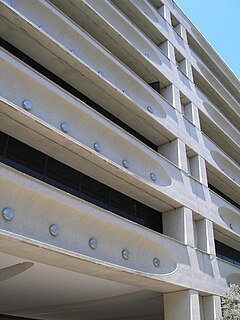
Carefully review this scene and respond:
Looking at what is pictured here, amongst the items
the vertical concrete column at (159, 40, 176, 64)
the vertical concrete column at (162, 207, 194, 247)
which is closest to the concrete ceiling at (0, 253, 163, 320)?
the vertical concrete column at (162, 207, 194, 247)

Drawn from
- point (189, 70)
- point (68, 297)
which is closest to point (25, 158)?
point (68, 297)

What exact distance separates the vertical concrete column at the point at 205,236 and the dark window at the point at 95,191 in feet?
17.1

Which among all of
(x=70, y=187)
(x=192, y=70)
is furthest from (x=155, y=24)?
(x=70, y=187)

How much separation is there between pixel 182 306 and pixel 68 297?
200 inches

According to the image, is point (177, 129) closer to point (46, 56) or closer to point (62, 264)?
point (46, 56)

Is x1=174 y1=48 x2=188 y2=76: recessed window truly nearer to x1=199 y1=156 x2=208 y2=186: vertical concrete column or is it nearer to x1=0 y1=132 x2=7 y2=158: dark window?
x1=199 y1=156 x2=208 y2=186: vertical concrete column

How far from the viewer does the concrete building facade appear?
34.9 ft

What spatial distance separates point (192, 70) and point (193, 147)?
6.26 metres

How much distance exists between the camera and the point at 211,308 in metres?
15.0

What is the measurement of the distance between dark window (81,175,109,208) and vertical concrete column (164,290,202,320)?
4295 millimetres

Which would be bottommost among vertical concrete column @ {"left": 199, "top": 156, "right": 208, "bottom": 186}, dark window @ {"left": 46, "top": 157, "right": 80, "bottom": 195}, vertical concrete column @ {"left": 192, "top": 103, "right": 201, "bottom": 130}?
dark window @ {"left": 46, "top": 157, "right": 80, "bottom": 195}

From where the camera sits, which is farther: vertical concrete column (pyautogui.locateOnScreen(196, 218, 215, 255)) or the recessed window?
the recessed window

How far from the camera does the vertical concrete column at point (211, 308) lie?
580 inches

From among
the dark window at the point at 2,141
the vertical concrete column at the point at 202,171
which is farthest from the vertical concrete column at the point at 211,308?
the dark window at the point at 2,141
